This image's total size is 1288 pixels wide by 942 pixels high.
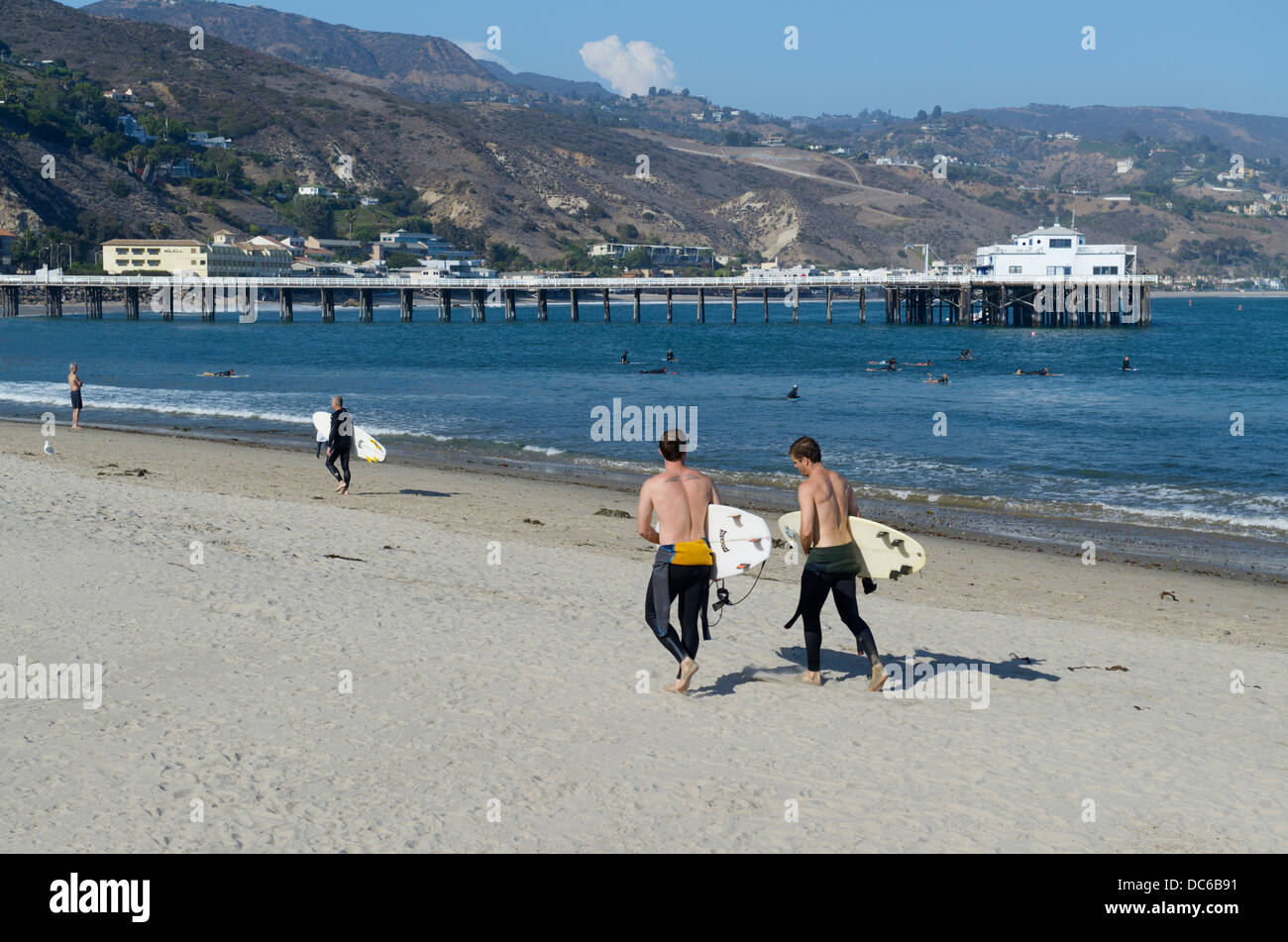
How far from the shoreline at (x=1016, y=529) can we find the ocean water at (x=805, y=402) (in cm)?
70

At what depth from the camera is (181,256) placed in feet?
461

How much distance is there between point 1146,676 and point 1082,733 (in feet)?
6.77

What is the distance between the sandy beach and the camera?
635 centimetres

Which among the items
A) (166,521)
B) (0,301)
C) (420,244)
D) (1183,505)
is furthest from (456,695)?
(420,244)

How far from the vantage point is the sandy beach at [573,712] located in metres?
6.35

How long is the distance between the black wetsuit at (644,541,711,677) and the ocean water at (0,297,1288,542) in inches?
522

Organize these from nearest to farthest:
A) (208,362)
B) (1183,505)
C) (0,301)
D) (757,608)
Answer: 1. (757,608)
2. (1183,505)
3. (208,362)
4. (0,301)

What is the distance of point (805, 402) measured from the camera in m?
41.1

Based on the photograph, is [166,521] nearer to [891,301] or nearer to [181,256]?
[891,301]

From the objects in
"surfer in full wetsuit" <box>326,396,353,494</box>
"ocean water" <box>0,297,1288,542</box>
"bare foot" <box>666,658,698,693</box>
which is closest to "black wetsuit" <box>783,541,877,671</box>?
"bare foot" <box>666,658,698,693</box>

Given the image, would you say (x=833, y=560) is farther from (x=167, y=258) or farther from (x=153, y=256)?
(x=153, y=256)

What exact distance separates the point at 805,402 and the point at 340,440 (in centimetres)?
2403

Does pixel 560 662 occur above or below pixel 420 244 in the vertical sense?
below

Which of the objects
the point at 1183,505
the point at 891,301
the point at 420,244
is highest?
the point at 420,244
